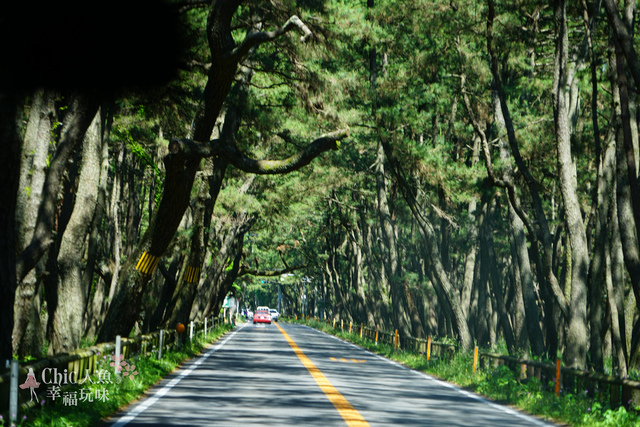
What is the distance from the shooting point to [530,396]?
1638 cm

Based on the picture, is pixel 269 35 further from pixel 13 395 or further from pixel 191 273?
pixel 191 273

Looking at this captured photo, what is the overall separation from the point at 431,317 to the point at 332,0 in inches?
1089

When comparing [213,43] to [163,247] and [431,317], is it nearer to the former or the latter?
[163,247]

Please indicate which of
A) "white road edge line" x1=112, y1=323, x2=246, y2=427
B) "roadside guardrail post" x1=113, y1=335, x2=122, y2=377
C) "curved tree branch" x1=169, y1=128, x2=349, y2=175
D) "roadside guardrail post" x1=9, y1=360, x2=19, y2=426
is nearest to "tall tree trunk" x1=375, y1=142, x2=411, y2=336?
"white road edge line" x1=112, y1=323, x2=246, y2=427

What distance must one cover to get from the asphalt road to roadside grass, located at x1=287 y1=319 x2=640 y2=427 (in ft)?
1.54

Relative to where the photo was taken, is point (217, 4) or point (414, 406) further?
point (217, 4)

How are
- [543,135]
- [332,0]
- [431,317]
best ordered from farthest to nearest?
[431,317], [543,135], [332,0]

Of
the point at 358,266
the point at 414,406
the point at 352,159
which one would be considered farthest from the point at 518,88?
the point at 358,266

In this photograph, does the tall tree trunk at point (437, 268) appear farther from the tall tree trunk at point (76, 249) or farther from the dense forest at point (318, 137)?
the tall tree trunk at point (76, 249)

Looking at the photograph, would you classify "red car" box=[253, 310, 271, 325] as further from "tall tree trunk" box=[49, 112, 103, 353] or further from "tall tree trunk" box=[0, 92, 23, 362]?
"tall tree trunk" box=[0, 92, 23, 362]

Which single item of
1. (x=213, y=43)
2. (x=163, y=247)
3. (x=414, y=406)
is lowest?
(x=414, y=406)

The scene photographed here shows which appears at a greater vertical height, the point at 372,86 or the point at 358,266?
the point at 372,86

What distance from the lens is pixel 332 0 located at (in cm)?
2341

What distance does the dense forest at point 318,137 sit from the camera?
14945mm
